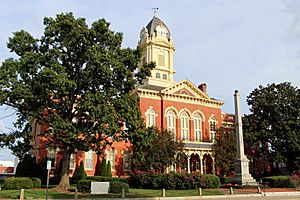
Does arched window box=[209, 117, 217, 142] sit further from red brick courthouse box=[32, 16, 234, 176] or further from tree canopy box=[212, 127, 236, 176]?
tree canopy box=[212, 127, 236, 176]

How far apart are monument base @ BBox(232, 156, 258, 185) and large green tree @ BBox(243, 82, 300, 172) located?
11416 mm

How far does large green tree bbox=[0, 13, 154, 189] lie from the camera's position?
25.9 m

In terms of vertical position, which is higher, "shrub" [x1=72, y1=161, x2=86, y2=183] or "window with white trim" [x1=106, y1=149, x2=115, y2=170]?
"window with white trim" [x1=106, y1=149, x2=115, y2=170]

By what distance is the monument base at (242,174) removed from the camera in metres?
35.0

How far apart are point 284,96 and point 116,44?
30039 mm

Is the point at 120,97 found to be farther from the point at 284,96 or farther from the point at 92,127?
the point at 284,96

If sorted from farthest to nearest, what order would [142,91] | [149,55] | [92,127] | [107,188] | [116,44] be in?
1. [149,55]
2. [142,91]
3. [116,44]
4. [92,127]
5. [107,188]

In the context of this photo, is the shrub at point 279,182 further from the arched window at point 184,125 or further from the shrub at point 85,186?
the shrub at point 85,186

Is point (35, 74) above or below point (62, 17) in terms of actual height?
below

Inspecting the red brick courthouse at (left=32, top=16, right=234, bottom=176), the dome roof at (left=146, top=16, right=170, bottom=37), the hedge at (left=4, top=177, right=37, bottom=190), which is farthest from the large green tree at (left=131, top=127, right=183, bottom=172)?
the dome roof at (left=146, top=16, right=170, bottom=37)

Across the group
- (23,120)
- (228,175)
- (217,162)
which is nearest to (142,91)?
(217,162)

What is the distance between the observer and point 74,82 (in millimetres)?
26312

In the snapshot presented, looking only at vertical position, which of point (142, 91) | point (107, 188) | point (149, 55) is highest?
point (149, 55)

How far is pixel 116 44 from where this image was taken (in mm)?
29219
